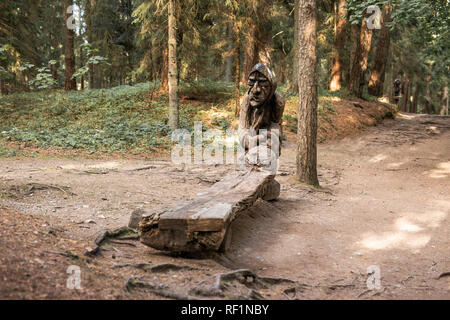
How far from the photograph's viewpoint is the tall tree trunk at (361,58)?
1748cm

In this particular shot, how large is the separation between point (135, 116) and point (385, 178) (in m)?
10.6

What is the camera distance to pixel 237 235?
5.10 meters

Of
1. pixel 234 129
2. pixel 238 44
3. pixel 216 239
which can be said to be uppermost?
pixel 238 44

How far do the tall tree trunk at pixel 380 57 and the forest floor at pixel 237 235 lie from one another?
11497 millimetres

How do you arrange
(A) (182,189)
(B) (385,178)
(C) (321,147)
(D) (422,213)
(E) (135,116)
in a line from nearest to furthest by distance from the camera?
(D) (422,213)
(A) (182,189)
(B) (385,178)
(C) (321,147)
(E) (135,116)

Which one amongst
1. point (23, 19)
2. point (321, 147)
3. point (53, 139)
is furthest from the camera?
point (23, 19)

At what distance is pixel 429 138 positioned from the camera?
14.6 meters

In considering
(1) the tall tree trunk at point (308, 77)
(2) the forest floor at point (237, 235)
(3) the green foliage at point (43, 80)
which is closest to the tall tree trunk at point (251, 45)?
(1) the tall tree trunk at point (308, 77)

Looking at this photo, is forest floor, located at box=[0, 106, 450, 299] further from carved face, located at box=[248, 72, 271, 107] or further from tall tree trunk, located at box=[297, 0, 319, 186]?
carved face, located at box=[248, 72, 271, 107]

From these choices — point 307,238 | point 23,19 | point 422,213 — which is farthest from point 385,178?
point 23,19

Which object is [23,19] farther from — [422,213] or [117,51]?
[422,213]

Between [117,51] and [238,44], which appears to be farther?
[117,51]

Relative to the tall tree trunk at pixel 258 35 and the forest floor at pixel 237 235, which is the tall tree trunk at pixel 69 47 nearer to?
the tall tree trunk at pixel 258 35
